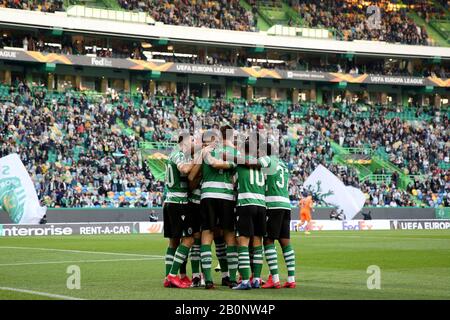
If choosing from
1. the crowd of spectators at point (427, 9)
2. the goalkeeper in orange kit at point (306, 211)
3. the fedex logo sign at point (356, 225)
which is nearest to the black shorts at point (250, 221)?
the goalkeeper in orange kit at point (306, 211)

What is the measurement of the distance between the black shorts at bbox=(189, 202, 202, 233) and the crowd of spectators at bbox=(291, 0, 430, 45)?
5375cm

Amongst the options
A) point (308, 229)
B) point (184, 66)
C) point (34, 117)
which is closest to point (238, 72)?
point (184, 66)

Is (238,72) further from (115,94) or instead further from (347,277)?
(347,277)

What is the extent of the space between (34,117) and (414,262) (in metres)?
33.2

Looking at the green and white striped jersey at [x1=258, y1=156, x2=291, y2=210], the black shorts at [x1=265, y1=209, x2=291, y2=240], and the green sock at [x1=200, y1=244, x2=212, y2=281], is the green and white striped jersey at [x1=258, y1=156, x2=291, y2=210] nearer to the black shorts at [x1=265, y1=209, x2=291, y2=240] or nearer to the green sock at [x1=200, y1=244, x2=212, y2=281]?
the black shorts at [x1=265, y1=209, x2=291, y2=240]

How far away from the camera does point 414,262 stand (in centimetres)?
2141

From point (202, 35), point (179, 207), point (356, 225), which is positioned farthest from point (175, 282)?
point (202, 35)

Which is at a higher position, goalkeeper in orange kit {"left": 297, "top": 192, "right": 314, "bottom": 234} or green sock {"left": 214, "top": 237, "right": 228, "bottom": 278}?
green sock {"left": 214, "top": 237, "right": 228, "bottom": 278}

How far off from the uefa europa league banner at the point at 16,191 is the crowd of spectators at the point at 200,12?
24.9 metres

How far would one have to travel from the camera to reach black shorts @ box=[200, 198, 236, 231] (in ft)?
47.2

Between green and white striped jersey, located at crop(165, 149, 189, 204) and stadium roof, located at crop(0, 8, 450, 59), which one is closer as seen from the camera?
green and white striped jersey, located at crop(165, 149, 189, 204)

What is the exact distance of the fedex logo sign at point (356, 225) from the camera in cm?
4638

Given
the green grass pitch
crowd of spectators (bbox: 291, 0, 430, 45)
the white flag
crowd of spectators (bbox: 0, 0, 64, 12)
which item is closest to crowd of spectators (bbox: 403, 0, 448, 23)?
crowd of spectators (bbox: 291, 0, 430, 45)

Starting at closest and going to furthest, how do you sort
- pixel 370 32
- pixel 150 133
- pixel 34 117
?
pixel 34 117
pixel 150 133
pixel 370 32
